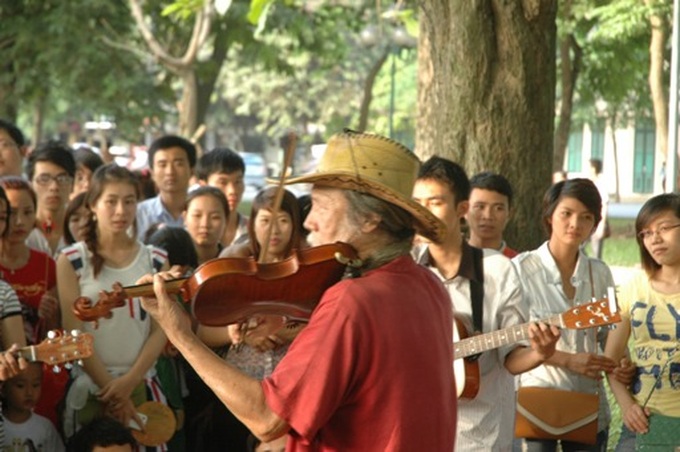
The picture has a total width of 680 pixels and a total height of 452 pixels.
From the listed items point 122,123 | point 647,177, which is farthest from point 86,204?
point 647,177

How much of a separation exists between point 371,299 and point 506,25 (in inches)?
198

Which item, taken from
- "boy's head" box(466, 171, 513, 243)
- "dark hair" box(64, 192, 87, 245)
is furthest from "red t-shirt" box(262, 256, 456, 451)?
"dark hair" box(64, 192, 87, 245)

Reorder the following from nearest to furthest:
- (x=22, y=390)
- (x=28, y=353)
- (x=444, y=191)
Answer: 1. (x=28, y=353)
2. (x=444, y=191)
3. (x=22, y=390)

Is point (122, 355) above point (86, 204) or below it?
below

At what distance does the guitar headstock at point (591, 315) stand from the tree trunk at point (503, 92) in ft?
10.7

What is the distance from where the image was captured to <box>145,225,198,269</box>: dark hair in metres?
7.39

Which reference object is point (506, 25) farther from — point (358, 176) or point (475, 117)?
point (358, 176)

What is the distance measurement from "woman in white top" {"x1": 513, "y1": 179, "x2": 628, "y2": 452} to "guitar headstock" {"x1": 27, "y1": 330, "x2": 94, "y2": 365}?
2.10 m

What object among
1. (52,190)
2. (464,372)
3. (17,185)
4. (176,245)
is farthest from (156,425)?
(52,190)

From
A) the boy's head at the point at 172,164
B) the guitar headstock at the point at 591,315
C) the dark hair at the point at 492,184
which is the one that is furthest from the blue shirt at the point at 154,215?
the guitar headstock at the point at 591,315

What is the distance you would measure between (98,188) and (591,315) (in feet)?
9.05

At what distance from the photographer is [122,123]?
29.1 metres

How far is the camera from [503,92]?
856 cm

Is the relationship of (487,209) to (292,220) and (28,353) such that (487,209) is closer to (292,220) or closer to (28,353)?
(292,220)
